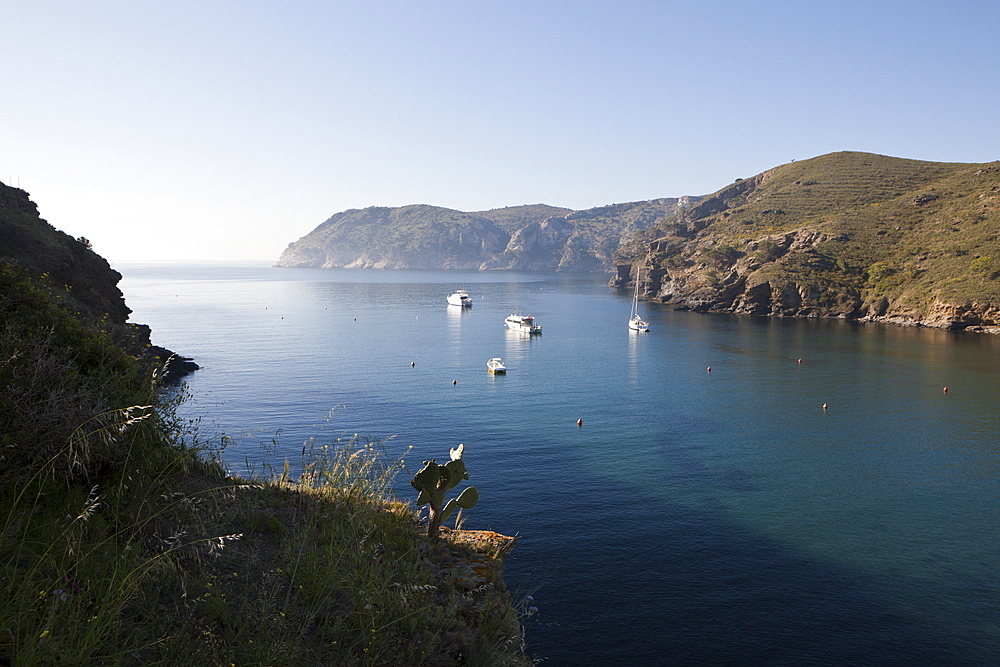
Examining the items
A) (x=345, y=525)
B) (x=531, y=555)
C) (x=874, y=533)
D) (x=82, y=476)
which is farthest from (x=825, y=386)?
(x=82, y=476)

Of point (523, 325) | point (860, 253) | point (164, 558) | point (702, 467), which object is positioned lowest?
point (702, 467)

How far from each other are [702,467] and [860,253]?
113845 millimetres

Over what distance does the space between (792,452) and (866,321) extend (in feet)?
281

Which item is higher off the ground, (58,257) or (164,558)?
(58,257)

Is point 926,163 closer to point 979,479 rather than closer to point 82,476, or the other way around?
point 979,479

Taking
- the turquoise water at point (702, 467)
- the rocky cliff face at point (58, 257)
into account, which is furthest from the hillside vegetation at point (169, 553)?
the rocky cliff face at point (58, 257)

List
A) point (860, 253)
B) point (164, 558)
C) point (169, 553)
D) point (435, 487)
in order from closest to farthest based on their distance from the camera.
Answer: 1. point (169, 553)
2. point (164, 558)
3. point (435, 487)
4. point (860, 253)

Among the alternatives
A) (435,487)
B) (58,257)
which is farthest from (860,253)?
(435,487)

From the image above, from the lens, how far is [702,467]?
34.0 meters

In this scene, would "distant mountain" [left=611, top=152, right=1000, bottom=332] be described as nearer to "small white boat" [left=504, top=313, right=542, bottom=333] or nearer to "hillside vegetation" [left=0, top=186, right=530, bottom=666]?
"small white boat" [left=504, top=313, right=542, bottom=333]

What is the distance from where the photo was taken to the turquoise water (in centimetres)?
1841

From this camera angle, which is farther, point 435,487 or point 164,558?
point 435,487

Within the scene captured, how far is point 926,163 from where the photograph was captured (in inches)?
6909

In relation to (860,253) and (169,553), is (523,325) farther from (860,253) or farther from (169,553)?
(169,553)
